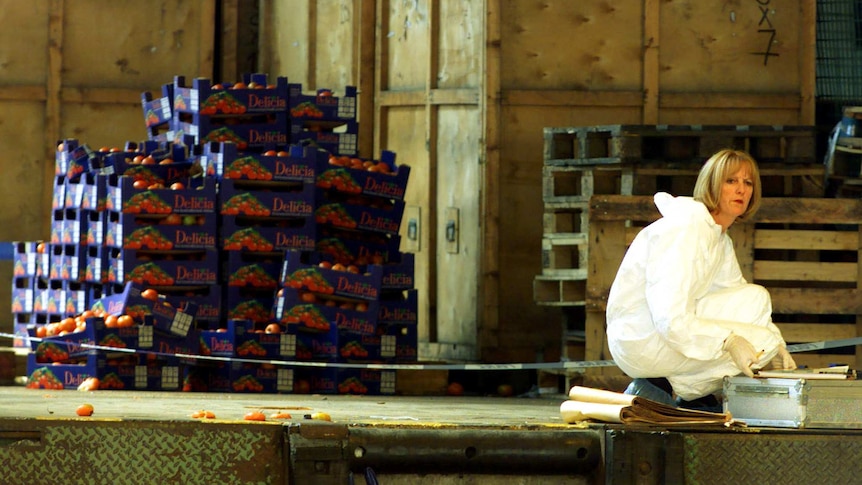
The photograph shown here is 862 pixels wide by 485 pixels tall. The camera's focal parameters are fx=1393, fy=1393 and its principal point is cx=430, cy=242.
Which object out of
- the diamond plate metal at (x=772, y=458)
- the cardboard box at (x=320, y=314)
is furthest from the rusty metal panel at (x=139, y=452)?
the cardboard box at (x=320, y=314)

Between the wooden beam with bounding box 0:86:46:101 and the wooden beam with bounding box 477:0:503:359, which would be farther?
the wooden beam with bounding box 0:86:46:101

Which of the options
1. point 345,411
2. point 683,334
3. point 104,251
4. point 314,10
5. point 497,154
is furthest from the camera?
point 314,10

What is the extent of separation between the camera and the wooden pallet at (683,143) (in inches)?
445

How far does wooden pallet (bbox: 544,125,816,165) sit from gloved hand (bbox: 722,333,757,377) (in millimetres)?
5318

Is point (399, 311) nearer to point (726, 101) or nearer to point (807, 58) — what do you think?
point (726, 101)

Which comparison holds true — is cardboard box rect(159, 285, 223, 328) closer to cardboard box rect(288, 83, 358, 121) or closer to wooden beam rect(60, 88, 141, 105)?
cardboard box rect(288, 83, 358, 121)

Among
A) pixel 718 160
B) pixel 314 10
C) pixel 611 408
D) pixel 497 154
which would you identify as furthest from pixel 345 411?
pixel 314 10

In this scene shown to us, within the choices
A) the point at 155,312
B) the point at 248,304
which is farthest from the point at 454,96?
the point at 155,312

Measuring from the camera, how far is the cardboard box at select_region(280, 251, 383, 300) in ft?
35.8

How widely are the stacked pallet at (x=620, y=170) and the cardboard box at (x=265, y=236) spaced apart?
6.68 feet

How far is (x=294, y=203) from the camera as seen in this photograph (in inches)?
438

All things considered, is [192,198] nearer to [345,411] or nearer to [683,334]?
[345,411]

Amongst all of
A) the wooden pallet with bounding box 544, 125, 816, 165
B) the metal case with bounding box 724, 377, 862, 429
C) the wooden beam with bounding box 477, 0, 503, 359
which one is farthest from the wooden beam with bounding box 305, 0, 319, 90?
the metal case with bounding box 724, 377, 862, 429

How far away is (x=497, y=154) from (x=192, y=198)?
10.9 ft
